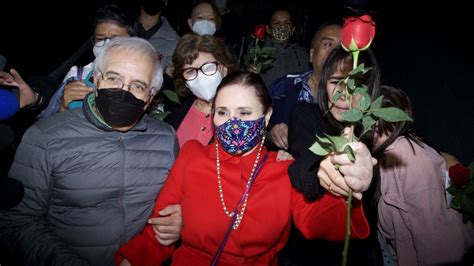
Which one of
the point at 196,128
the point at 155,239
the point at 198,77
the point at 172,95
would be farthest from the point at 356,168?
the point at 172,95

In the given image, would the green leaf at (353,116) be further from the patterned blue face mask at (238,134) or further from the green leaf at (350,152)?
the patterned blue face mask at (238,134)

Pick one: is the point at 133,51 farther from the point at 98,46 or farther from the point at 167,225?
the point at 167,225

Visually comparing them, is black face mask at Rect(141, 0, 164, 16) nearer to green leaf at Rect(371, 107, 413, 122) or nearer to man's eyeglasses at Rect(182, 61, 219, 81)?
man's eyeglasses at Rect(182, 61, 219, 81)

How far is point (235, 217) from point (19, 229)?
124 cm

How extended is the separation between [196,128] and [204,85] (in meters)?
0.38

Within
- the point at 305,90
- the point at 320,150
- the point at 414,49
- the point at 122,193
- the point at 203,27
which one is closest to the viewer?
the point at 320,150

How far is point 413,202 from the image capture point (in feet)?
6.02

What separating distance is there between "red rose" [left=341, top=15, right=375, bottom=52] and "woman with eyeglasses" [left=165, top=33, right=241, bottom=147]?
6.06ft

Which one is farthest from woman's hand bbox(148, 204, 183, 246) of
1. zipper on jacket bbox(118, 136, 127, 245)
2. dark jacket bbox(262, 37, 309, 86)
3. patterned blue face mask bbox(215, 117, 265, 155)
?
dark jacket bbox(262, 37, 309, 86)

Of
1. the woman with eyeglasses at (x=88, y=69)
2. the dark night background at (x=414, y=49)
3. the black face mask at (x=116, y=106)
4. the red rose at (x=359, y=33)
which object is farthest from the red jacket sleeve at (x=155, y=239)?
the dark night background at (x=414, y=49)

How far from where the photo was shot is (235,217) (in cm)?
178

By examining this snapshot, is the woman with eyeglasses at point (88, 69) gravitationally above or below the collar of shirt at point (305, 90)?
above

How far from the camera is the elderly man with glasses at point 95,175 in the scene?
1.77 metres

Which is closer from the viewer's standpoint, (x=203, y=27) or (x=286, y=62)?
(x=203, y=27)
